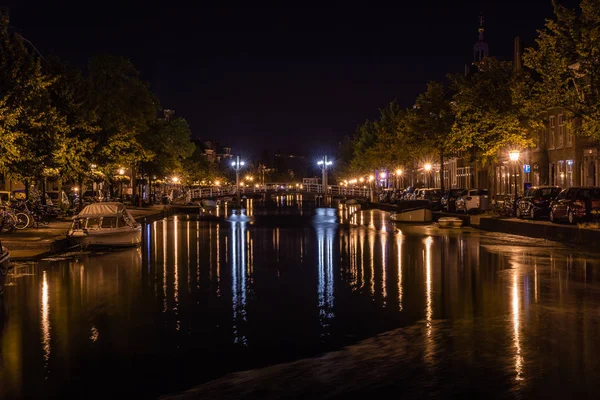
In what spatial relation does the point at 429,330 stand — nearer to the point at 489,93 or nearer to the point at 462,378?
the point at 462,378

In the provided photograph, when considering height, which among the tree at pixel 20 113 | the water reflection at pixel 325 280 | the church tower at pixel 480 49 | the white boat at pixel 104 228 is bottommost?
the water reflection at pixel 325 280

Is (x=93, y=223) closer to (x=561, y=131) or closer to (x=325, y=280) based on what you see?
(x=325, y=280)

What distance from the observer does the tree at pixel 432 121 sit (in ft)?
177

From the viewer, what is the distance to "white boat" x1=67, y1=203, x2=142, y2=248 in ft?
83.6

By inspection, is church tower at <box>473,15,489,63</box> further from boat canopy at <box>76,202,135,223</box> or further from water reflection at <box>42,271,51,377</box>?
water reflection at <box>42,271,51,377</box>

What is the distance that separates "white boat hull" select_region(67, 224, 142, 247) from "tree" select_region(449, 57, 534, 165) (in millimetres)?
22619

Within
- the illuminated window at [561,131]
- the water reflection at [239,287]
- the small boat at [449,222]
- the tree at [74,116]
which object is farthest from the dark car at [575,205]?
the tree at [74,116]

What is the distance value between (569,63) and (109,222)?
19.4 metres

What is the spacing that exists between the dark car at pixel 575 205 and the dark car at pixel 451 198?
50.5 ft

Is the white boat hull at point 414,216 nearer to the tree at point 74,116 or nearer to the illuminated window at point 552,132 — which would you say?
the illuminated window at point 552,132

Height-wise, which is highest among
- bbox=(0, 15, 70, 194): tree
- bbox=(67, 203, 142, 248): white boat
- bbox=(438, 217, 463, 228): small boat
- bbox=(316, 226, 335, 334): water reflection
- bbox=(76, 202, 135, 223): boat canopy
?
bbox=(0, 15, 70, 194): tree

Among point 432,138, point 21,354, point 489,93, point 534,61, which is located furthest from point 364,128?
point 21,354

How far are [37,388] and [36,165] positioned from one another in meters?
23.7

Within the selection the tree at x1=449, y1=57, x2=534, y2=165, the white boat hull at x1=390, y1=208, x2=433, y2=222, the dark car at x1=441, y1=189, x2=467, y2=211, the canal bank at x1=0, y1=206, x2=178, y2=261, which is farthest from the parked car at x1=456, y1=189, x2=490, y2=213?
the canal bank at x1=0, y1=206, x2=178, y2=261
